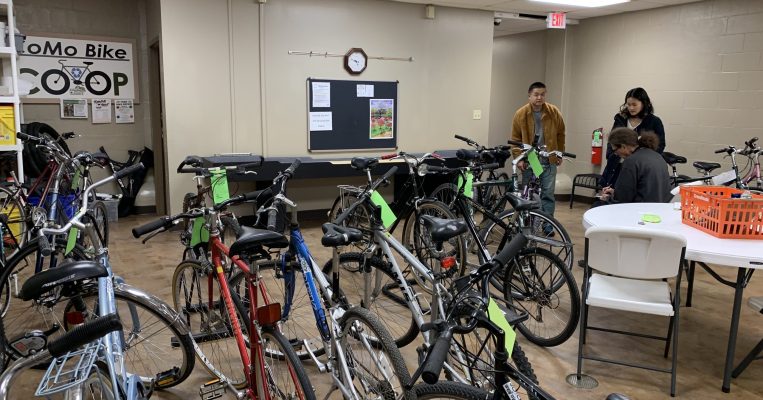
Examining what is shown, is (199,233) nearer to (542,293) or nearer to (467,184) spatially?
(467,184)

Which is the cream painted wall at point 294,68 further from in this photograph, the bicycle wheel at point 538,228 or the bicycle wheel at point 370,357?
the bicycle wheel at point 370,357

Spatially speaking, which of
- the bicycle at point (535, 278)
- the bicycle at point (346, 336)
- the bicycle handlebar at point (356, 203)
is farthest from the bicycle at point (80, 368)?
the bicycle at point (535, 278)

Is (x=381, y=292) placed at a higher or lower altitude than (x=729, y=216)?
lower

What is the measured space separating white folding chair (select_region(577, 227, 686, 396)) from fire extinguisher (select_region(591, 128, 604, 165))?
4.85 metres

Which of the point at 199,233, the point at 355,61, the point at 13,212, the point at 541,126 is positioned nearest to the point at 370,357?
the point at 199,233

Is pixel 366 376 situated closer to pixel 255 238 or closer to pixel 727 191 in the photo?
pixel 255 238

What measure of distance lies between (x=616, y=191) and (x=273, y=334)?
261 centimetres

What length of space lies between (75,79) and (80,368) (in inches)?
213

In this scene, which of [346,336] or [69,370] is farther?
[346,336]

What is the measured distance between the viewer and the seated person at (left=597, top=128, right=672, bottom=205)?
3.58m

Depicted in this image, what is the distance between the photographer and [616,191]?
12.1 ft

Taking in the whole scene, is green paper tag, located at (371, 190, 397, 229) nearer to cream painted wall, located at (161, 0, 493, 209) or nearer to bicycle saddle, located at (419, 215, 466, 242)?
bicycle saddle, located at (419, 215, 466, 242)

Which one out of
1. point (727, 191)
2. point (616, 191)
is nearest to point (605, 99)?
point (616, 191)

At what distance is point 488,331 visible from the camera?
5.24ft
